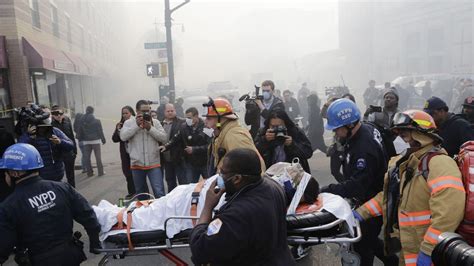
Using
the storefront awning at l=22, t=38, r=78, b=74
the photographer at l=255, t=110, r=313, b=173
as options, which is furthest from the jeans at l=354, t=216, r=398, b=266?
the storefront awning at l=22, t=38, r=78, b=74

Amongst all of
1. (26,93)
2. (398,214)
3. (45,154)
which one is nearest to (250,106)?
(45,154)

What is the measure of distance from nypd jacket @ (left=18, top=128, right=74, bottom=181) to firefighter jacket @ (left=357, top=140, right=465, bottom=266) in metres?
4.02

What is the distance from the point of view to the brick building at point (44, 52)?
483 inches

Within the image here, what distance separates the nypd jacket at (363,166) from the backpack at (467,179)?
739mm

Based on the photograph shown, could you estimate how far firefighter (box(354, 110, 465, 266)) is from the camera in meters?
2.49

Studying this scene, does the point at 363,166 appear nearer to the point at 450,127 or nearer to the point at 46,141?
the point at 450,127

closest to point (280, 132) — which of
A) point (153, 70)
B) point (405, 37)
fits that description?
point (153, 70)

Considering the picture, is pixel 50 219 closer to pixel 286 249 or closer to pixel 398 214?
pixel 286 249

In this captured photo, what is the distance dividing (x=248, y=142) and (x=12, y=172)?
6.75ft

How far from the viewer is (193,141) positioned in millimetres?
6508

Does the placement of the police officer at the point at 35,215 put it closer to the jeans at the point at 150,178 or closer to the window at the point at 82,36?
the jeans at the point at 150,178

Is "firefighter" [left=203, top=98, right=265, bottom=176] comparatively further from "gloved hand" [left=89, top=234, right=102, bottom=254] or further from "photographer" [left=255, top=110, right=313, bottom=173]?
"gloved hand" [left=89, top=234, right=102, bottom=254]

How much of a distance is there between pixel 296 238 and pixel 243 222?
A: 3.77ft

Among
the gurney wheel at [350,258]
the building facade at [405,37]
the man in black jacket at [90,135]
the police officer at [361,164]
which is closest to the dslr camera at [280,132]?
the police officer at [361,164]
